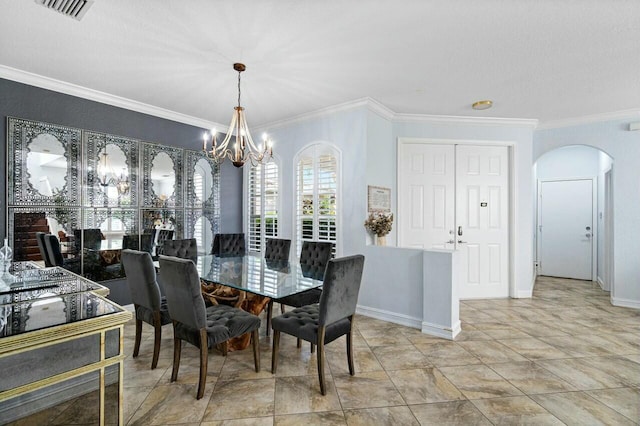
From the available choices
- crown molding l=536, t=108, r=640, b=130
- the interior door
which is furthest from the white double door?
crown molding l=536, t=108, r=640, b=130

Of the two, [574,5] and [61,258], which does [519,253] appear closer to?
[574,5]

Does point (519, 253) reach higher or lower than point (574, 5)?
lower

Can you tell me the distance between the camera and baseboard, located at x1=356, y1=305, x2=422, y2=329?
354 centimetres

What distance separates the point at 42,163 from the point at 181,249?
66.5 inches

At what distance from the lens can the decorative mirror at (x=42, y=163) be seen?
315 cm

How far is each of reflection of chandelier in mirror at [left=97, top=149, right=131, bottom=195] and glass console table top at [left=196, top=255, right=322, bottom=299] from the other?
1410 millimetres

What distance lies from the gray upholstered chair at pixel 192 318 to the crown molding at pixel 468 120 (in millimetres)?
3658

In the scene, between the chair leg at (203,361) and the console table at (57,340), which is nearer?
the console table at (57,340)

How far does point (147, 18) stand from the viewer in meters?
2.30

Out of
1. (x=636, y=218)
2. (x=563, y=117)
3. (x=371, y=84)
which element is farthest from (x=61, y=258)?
(x=636, y=218)

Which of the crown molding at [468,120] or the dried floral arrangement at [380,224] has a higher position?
the crown molding at [468,120]

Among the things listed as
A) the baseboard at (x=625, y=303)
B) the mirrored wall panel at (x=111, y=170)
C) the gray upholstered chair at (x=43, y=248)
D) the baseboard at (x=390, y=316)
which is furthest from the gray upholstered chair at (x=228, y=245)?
the baseboard at (x=625, y=303)

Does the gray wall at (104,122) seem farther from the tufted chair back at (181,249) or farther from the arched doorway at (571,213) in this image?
the arched doorway at (571,213)

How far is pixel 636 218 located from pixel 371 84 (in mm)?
4215
